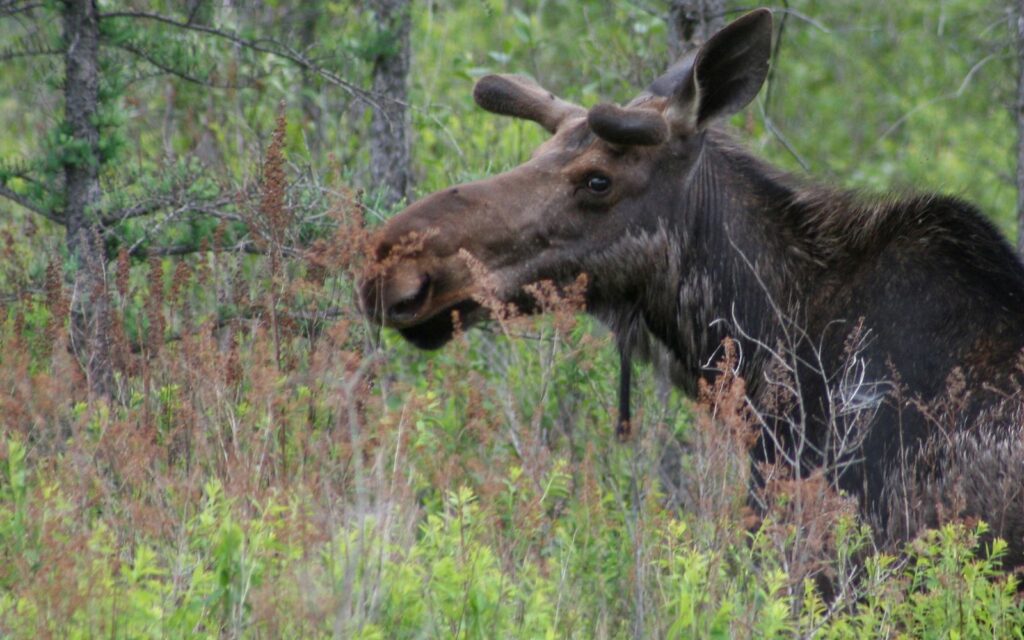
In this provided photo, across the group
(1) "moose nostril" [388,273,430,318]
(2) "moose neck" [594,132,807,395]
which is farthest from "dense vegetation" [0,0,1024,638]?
(2) "moose neck" [594,132,807,395]

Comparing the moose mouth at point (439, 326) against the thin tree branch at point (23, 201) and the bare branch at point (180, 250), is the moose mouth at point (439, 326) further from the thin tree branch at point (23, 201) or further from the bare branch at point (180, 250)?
the thin tree branch at point (23, 201)

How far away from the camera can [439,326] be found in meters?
5.71

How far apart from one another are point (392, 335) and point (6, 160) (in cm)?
222

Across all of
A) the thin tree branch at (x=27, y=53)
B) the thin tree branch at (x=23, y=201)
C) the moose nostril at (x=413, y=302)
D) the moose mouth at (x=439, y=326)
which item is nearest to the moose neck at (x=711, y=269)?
the moose mouth at (x=439, y=326)

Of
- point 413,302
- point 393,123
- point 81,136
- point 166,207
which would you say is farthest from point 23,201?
point 413,302

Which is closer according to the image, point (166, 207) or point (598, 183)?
point (598, 183)

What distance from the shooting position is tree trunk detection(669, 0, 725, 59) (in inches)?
312

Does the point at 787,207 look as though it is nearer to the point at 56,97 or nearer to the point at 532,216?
the point at 532,216

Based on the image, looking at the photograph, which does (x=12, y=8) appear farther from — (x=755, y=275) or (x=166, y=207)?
(x=755, y=275)

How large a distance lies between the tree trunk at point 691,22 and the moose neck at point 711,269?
196cm

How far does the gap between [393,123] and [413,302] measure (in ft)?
8.69

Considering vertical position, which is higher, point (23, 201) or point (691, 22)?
point (691, 22)

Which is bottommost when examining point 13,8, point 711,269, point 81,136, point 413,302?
point 413,302

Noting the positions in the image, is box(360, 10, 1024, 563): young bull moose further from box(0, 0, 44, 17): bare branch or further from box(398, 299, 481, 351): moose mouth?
box(0, 0, 44, 17): bare branch
